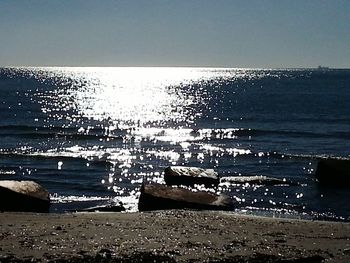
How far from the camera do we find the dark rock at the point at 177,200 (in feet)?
57.4

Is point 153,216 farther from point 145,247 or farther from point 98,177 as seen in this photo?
point 98,177

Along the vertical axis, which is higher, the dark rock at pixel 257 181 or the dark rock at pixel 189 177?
the dark rock at pixel 189 177

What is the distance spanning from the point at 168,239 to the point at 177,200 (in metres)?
5.77

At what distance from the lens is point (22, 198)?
17062mm

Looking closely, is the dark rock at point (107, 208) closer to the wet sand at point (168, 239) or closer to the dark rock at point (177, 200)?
the dark rock at point (177, 200)

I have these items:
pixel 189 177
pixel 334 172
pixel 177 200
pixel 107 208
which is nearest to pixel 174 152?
pixel 189 177

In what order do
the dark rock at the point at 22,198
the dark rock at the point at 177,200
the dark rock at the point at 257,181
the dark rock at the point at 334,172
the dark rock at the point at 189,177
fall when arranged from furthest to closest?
the dark rock at the point at 257,181
the dark rock at the point at 334,172
the dark rock at the point at 189,177
the dark rock at the point at 177,200
the dark rock at the point at 22,198

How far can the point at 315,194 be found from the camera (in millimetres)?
22781

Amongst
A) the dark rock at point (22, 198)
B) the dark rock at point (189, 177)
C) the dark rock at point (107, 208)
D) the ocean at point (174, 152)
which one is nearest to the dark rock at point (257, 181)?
the ocean at point (174, 152)

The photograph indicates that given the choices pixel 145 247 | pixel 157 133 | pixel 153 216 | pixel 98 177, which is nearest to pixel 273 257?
pixel 145 247

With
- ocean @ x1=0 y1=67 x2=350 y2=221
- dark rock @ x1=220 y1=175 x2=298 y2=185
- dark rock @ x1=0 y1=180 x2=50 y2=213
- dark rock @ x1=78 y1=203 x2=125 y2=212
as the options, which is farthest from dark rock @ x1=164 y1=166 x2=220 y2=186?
dark rock @ x1=0 y1=180 x2=50 y2=213

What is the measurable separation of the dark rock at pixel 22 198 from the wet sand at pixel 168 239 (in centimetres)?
183

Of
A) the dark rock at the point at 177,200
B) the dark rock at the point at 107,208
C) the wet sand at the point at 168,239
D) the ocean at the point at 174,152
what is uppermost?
the wet sand at the point at 168,239

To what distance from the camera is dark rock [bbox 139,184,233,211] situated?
57.4ft
